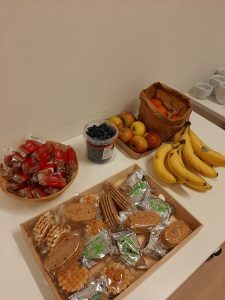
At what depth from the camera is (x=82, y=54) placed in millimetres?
763

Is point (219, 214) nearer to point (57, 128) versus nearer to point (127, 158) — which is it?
point (127, 158)

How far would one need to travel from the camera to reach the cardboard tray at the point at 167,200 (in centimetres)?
56

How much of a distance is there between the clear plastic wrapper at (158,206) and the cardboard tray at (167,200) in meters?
0.02

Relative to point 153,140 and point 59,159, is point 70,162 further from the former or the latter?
point 153,140

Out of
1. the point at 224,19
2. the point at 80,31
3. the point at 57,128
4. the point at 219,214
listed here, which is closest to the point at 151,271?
the point at 219,214

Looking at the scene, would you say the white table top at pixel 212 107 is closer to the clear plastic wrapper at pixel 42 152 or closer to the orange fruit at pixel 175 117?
the orange fruit at pixel 175 117

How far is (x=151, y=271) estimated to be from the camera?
608 millimetres

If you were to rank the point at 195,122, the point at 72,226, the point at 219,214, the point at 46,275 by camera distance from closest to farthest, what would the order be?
the point at 46,275
the point at 72,226
the point at 219,214
the point at 195,122

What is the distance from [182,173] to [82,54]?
50 centimetres

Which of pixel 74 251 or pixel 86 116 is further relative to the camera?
pixel 86 116

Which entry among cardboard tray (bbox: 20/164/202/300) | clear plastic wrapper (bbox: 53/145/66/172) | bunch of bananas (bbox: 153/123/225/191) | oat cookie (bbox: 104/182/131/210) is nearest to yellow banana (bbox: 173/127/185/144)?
bunch of bananas (bbox: 153/123/225/191)

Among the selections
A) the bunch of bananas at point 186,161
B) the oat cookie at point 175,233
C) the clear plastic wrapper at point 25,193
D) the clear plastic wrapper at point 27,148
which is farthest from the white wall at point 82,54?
the oat cookie at point 175,233

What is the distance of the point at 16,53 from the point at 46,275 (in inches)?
21.5

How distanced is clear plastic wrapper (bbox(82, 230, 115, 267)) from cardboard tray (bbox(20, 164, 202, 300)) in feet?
0.31
